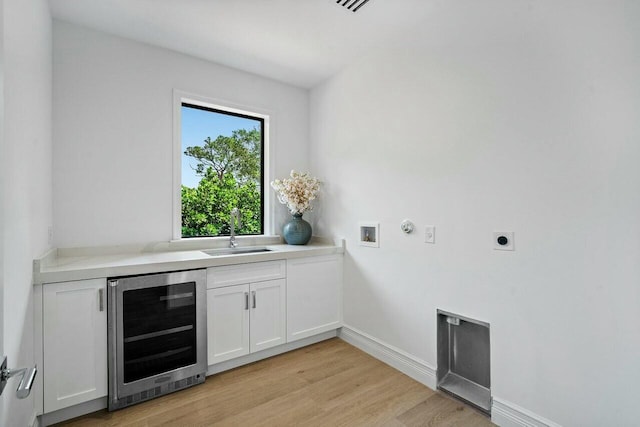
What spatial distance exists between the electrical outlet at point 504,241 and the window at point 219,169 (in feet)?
7.33

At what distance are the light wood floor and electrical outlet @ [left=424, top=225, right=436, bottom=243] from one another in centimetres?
106

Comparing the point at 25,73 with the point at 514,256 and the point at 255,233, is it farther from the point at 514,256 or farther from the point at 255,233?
the point at 514,256

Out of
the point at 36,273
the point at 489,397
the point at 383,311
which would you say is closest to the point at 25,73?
the point at 36,273

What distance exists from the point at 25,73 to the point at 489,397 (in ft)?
10.6

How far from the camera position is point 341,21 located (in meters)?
2.39

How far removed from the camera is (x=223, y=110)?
3230 mm

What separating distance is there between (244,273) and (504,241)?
73.0 inches

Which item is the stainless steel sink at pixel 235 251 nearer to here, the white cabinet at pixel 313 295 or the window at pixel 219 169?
the window at pixel 219 169

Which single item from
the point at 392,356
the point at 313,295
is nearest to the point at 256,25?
the point at 313,295

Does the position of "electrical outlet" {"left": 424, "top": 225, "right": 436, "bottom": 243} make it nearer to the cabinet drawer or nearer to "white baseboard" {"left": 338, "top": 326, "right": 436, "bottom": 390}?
"white baseboard" {"left": 338, "top": 326, "right": 436, "bottom": 390}

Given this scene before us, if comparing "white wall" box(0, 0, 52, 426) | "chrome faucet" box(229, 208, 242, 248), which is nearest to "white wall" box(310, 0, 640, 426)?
"chrome faucet" box(229, 208, 242, 248)

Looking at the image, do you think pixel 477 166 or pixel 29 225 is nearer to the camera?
pixel 29 225

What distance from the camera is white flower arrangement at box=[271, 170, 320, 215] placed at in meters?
3.20

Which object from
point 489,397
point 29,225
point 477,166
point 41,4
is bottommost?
point 489,397
